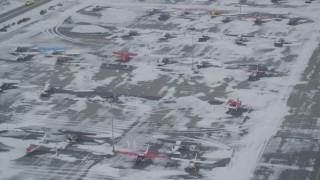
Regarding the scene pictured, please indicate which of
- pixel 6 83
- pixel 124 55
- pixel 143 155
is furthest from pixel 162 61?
pixel 143 155

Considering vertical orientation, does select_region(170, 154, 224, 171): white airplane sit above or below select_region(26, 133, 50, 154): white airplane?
below

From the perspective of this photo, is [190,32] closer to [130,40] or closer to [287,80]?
[130,40]

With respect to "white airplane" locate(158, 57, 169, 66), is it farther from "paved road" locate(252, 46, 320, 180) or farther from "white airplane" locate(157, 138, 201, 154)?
"white airplane" locate(157, 138, 201, 154)

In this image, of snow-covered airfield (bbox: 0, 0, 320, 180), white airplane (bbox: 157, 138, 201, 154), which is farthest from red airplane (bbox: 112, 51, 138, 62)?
white airplane (bbox: 157, 138, 201, 154)

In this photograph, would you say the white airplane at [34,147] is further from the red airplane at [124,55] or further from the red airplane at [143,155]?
the red airplane at [124,55]

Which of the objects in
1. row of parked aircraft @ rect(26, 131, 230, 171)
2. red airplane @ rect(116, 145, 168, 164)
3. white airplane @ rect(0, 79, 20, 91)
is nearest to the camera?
row of parked aircraft @ rect(26, 131, 230, 171)

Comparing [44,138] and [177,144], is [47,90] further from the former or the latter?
[177,144]

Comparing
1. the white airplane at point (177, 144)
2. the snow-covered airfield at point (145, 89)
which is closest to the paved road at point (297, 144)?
the snow-covered airfield at point (145, 89)
